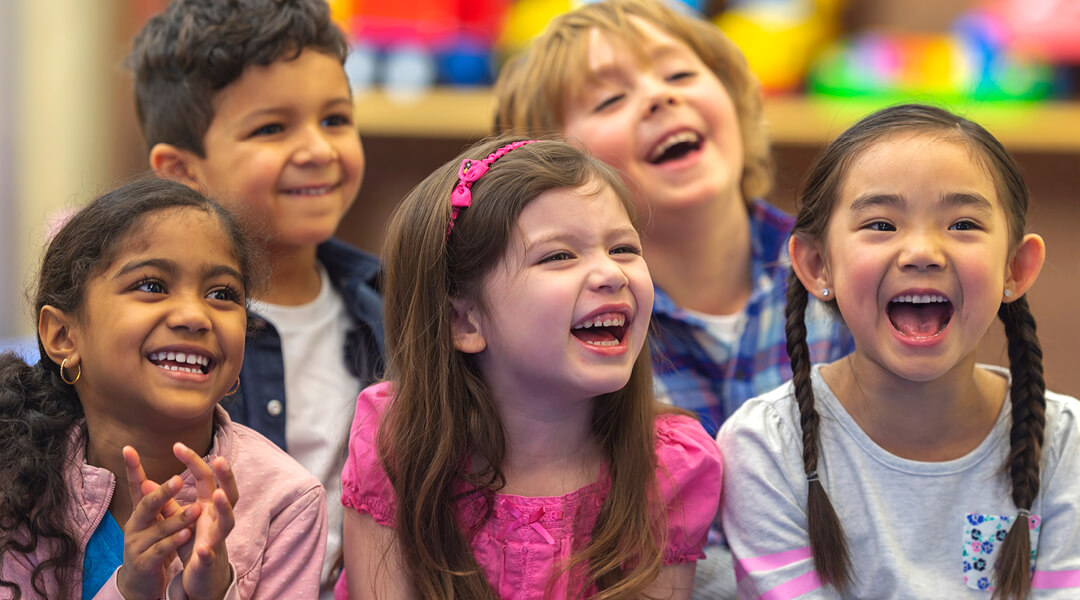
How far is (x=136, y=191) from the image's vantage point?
1.19 m

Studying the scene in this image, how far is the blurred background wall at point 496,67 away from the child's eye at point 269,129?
767mm

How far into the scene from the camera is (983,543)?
1247mm

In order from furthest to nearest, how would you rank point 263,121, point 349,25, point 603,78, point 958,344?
point 349,25 < point 603,78 < point 263,121 < point 958,344

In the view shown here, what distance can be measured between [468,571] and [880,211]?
0.58 metres

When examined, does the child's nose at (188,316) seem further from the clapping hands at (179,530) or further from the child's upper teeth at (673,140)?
the child's upper teeth at (673,140)

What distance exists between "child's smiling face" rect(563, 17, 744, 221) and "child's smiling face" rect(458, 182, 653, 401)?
0.43 m

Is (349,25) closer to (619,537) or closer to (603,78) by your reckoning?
(603,78)

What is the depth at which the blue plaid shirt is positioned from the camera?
1604 millimetres

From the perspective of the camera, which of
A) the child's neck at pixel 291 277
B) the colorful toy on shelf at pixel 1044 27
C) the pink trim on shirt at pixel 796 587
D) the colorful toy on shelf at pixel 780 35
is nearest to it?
the pink trim on shirt at pixel 796 587

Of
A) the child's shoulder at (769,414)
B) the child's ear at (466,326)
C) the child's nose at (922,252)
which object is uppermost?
the child's nose at (922,252)

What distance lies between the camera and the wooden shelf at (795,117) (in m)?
2.39

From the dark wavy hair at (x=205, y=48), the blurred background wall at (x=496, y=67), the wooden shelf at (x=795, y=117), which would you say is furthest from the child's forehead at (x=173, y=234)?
the wooden shelf at (x=795, y=117)

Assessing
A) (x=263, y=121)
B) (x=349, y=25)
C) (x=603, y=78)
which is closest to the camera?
(x=263, y=121)

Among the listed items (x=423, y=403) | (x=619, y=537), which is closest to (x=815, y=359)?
(x=619, y=537)
